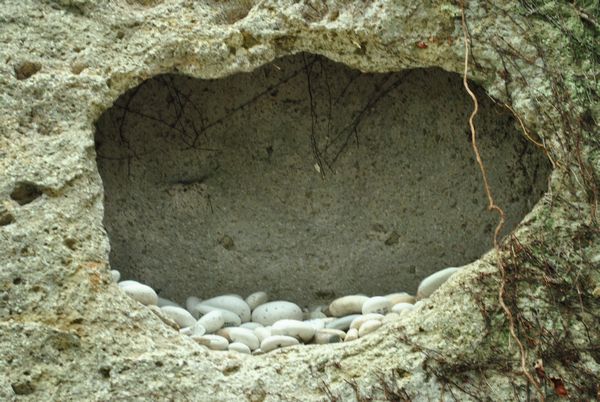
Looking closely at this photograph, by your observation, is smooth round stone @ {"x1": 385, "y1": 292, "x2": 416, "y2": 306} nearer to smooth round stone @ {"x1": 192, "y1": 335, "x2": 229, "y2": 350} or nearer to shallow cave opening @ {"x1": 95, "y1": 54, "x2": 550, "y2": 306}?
shallow cave opening @ {"x1": 95, "y1": 54, "x2": 550, "y2": 306}

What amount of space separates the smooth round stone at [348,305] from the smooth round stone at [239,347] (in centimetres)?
33

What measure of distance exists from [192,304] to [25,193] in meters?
0.61

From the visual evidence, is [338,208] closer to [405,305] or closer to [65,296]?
[405,305]

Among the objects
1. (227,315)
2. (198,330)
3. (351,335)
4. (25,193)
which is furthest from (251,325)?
(25,193)

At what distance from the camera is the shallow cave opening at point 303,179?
3918 mm

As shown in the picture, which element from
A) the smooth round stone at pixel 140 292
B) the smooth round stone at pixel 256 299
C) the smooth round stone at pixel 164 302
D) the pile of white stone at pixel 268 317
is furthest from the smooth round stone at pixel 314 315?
the smooth round stone at pixel 140 292

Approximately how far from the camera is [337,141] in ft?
13.2

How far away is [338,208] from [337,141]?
183 mm

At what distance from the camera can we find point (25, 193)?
344 cm

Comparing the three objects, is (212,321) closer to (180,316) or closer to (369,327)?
(180,316)

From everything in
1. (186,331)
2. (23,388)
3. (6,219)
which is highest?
(6,219)

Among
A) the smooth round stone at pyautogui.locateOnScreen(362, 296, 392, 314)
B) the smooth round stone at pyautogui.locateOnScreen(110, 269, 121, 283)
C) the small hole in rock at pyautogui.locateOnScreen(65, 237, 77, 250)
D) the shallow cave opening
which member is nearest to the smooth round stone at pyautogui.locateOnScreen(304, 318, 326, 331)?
the smooth round stone at pyautogui.locateOnScreen(362, 296, 392, 314)

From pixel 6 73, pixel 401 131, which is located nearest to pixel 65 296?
pixel 6 73

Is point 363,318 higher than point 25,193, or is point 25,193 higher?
point 25,193
